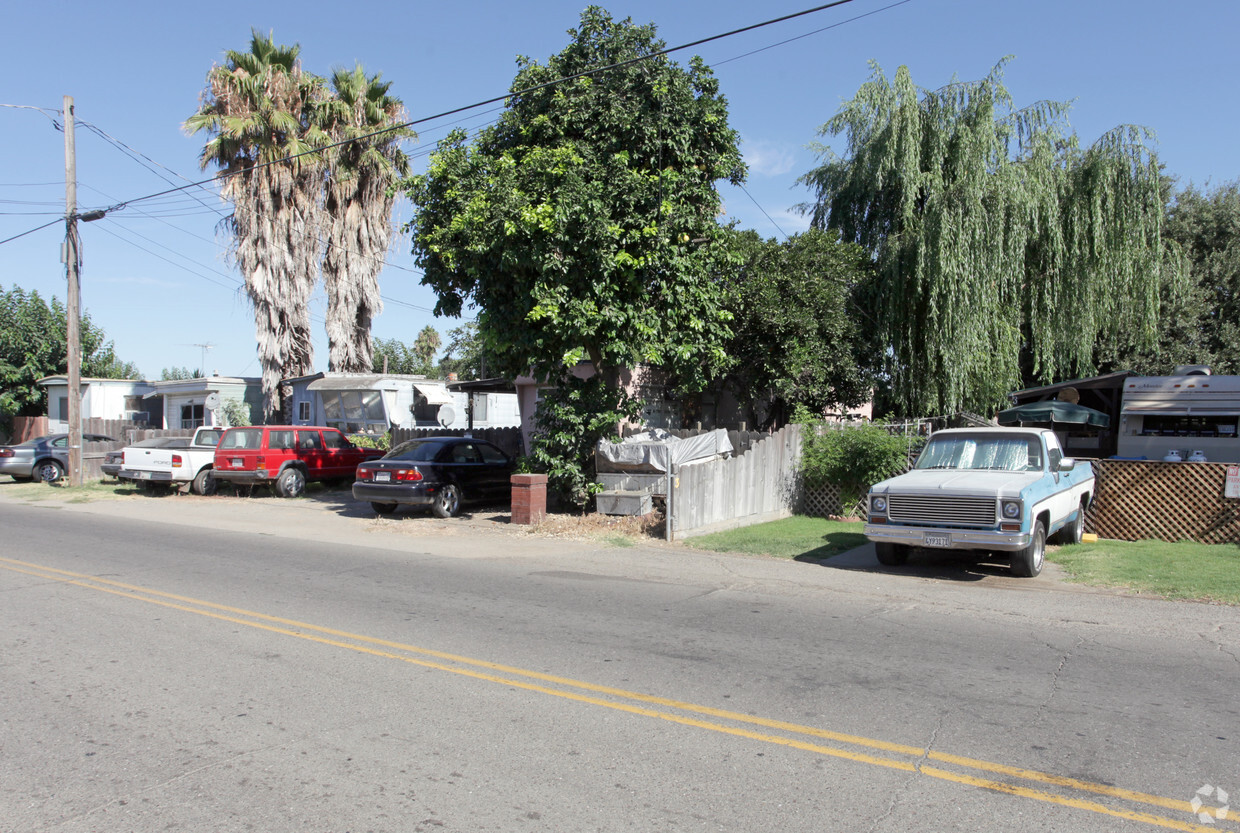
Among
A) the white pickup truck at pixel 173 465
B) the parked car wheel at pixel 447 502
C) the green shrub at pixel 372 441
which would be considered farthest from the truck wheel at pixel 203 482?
the parked car wheel at pixel 447 502

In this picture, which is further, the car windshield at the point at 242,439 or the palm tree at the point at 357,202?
the palm tree at the point at 357,202

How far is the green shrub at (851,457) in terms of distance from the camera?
14531mm

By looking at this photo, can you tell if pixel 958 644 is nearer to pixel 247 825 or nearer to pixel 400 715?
pixel 400 715

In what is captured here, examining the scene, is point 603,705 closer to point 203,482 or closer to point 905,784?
point 905,784

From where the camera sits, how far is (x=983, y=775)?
433 centimetres

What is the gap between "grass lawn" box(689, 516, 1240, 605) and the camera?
9438 mm

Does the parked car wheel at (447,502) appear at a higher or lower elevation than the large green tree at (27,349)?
lower

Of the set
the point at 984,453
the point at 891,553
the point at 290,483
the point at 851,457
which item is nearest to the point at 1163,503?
the point at 984,453

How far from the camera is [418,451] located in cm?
1666

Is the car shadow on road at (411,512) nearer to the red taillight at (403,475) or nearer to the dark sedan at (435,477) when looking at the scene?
the dark sedan at (435,477)

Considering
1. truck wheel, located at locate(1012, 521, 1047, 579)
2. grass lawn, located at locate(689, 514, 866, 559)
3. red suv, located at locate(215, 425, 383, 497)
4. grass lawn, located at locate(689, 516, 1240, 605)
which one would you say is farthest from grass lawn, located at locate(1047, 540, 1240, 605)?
red suv, located at locate(215, 425, 383, 497)

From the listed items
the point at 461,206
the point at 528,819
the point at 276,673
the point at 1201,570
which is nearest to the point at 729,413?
the point at 461,206

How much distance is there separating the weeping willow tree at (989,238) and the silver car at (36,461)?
23.6m

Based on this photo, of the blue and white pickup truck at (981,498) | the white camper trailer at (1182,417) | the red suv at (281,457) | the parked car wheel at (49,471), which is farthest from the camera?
the parked car wheel at (49,471)
